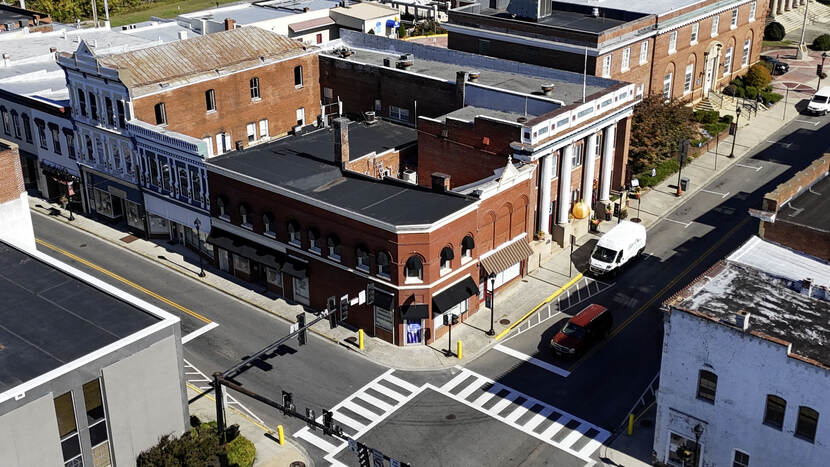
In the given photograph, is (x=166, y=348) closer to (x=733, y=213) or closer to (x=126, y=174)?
(x=126, y=174)

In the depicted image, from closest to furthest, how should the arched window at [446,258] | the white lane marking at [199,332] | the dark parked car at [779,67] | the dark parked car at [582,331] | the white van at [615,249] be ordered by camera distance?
the dark parked car at [582,331] → the arched window at [446,258] → the white lane marking at [199,332] → the white van at [615,249] → the dark parked car at [779,67]

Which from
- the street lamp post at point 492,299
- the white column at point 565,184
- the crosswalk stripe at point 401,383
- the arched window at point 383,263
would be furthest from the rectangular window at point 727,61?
the crosswalk stripe at point 401,383

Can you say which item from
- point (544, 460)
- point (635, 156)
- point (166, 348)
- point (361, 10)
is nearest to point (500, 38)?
point (635, 156)

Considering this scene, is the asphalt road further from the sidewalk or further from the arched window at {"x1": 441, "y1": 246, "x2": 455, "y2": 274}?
the arched window at {"x1": 441, "y1": 246, "x2": 455, "y2": 274}

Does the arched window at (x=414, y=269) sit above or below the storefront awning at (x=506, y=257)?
above

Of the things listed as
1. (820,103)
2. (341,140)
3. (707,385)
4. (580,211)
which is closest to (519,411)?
(707,385)

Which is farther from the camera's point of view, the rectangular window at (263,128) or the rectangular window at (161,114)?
the rectangular window at (263,128)

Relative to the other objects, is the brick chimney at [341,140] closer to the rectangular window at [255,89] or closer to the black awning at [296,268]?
the black awning at [296,268]

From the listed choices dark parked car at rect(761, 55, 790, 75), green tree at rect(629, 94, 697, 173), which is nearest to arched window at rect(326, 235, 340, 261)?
green tree at rect(629, 94, 697, 173)
